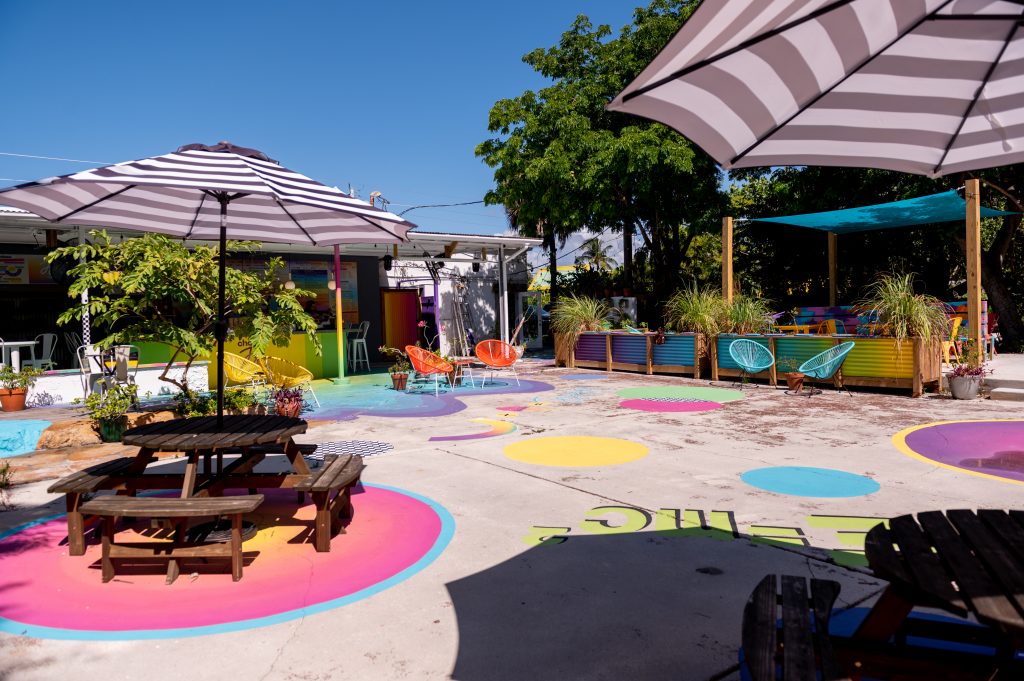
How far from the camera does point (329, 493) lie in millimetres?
3764

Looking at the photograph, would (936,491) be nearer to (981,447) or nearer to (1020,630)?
(981,447)

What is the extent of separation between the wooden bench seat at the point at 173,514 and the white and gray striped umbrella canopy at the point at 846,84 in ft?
8.66

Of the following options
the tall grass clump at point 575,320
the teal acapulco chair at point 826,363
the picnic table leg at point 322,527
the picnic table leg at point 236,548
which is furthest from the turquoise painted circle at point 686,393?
the picnic table leg at point 236,548

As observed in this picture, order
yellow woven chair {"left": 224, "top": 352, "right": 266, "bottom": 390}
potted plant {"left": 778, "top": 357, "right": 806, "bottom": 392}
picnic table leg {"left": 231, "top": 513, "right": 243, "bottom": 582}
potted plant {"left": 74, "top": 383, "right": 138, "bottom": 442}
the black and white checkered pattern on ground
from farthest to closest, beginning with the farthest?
potted plant {"left": 778, "top": 357, "right": 806, "bottom": 392} → yellow woven chair {"left": 224, "top": 352, "right": 266, "bottom": 390} → potted plant {"left": 74, "top": 383, "right": 138, "bottom": 442} → the black and white checkered pattern on ground → picnic table leg {"left": 231, "top": 513, "right": 243, "bottom": 582}

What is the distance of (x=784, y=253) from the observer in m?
18.4

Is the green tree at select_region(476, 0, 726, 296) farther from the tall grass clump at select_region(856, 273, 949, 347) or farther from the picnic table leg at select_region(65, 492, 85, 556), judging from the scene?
Result: the picnic table leg at select_region(65, 492, 85, 556)

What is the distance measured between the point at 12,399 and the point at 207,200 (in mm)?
6759

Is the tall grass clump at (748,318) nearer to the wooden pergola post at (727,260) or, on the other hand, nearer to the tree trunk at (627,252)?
the wooden pergola post at (727,260)

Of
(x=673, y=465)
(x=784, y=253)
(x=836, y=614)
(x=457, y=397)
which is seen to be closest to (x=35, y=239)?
(x=457, y=397)

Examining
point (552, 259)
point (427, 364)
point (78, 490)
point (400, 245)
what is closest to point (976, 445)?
point (78, 490)

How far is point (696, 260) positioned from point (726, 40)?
792 inches

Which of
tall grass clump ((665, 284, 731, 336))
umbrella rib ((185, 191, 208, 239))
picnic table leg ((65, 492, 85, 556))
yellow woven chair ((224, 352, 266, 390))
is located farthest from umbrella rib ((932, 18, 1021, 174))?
tall grass clump ((665, 284, 731, 336))

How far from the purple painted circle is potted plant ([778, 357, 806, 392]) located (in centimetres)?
278

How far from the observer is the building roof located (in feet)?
35.8
